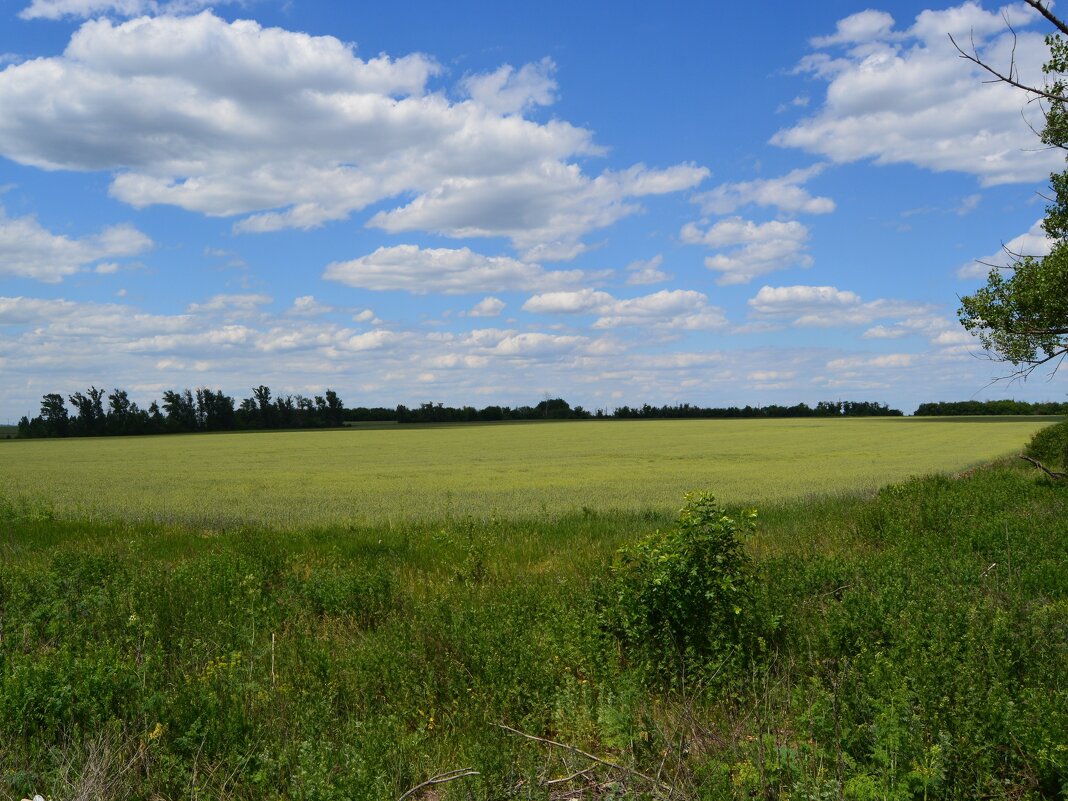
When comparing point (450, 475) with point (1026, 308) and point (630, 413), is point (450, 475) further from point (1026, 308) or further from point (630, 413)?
point (630, 413)

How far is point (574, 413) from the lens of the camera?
123 m

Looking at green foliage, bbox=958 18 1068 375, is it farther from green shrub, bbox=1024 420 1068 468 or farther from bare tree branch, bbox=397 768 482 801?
bare tree branch, bbox=397 768 482 801

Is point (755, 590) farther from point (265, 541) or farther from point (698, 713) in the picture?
point (265, 541)

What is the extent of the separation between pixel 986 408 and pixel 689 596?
135 meters

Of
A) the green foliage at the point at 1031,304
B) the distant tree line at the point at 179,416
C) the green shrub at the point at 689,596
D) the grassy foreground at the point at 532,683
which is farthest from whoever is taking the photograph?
the distant tree line at the point at 179,416

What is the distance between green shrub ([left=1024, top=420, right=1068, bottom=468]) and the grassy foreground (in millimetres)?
12823

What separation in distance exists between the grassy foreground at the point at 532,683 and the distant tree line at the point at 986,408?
122901mm

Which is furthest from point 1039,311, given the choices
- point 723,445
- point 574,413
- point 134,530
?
point 574,413

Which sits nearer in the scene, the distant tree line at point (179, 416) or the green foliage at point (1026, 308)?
the green foliage at point (1026, 308)

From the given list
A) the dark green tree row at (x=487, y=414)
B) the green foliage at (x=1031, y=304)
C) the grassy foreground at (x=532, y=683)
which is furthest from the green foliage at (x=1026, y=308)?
the dark green tree row at (x=487, y=414)

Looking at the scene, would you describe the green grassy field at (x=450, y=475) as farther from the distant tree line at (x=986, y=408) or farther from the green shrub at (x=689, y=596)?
Result: the distant tree line at (x=986, y=408)

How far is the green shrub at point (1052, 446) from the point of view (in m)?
21.5

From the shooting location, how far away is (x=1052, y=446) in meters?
23.7

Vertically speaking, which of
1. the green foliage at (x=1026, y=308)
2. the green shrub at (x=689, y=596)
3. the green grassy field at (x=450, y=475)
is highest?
the green foliage at (x=1026, y=308)
